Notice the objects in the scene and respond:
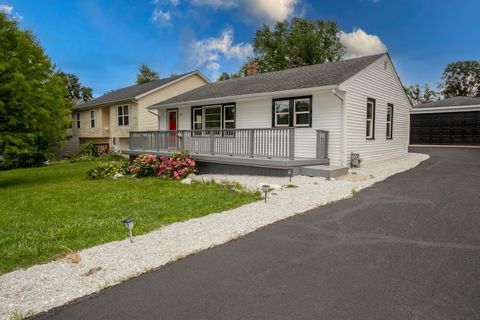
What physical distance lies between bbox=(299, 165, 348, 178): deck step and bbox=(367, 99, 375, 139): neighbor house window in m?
3.65

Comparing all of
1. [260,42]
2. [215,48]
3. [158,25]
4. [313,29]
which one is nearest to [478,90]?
[313,29]

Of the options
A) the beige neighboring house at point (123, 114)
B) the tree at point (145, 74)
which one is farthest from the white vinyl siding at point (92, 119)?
the tree at point (145, 74)

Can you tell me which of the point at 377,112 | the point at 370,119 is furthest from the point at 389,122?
the point at 370,119

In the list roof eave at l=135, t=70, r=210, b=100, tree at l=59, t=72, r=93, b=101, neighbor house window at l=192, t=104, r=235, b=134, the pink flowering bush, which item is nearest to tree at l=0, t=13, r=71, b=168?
the pink flowering bush

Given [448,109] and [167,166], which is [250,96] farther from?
[448,109]

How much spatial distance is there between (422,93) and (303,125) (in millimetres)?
44488

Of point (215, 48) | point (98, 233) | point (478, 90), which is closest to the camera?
point (98, 233)

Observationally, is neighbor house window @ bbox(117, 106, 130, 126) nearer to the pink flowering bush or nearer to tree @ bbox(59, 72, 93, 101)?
the pink flowering bush

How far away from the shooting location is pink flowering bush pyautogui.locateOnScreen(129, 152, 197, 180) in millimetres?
11477

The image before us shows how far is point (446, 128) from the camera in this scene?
22672mm

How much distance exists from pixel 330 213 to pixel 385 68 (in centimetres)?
1040

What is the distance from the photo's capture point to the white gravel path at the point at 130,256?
298cm

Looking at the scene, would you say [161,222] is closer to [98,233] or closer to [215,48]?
[98,233]

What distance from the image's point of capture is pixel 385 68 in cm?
1343
